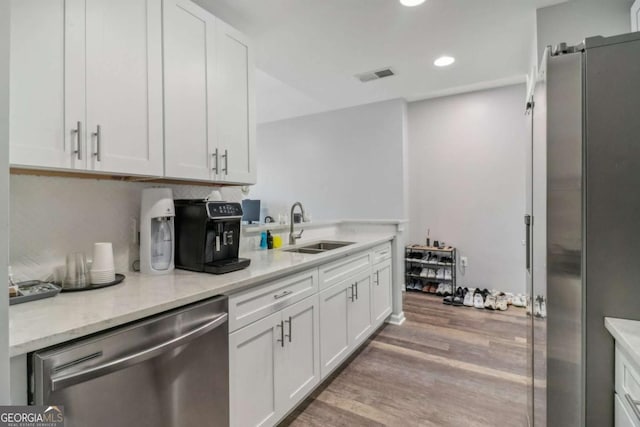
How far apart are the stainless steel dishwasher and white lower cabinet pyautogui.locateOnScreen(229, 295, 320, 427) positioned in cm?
9

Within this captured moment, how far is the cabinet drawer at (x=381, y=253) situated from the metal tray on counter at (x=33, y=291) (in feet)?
7.31

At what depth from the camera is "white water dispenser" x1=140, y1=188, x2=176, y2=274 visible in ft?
5.28

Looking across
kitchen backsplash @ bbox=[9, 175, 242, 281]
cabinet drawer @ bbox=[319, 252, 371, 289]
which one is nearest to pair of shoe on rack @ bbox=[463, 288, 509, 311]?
cabinet drawer @ bbox=[319, 252, 371, 289]

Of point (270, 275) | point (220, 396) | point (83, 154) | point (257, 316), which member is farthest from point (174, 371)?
point (83, 154)

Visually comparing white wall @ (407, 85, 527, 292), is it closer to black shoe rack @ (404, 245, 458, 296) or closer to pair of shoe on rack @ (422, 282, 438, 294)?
black shoe rack @ (404, 245, 458, 296)

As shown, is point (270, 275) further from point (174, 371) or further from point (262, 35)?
point (262, 35)

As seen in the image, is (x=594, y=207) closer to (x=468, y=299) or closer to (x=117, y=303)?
(x=117, y=303)

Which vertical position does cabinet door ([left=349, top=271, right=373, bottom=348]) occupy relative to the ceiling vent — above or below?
below

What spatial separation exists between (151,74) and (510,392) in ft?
9.49

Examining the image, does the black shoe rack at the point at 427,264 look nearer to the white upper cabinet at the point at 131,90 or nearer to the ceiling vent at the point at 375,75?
the ceiling vent at the point at 375,75

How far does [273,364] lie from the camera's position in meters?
1.61

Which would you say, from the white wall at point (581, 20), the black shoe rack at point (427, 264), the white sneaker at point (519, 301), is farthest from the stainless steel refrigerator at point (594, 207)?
the black shoe rack at point (427, 264)

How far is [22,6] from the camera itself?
1.08m

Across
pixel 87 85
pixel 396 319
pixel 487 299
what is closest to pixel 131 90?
pixel 87 85
